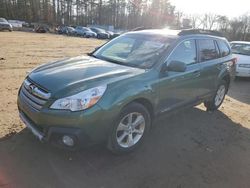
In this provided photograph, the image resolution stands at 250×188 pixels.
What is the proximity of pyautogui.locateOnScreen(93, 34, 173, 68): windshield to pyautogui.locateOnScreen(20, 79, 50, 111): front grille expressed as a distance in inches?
55.6

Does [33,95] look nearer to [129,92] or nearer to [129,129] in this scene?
[129,92]

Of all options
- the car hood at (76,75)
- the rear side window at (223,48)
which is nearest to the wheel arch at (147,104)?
the car hood at (76,75)

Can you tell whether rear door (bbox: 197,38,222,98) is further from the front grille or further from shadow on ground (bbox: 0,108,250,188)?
the front grille

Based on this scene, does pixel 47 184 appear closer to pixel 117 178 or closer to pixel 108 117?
pixel 117 178

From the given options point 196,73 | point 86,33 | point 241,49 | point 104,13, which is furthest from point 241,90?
point 104,13

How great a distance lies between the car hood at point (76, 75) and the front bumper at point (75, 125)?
0.28 m

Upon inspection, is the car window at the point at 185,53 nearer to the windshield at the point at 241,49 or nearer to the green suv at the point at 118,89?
the green suv at the point at 118,89

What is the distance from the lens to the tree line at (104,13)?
206ft

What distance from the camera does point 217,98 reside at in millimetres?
6195

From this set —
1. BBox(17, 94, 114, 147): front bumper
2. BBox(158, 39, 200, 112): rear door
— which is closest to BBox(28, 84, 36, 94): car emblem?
BBox(17, 94, 114, 147): front bumper

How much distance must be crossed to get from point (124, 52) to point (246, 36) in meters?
52.3

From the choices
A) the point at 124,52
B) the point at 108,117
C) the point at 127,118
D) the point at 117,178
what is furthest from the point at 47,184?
the point at 124,52

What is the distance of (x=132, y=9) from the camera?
73938 millimetres

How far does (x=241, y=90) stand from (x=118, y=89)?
22.9 ft
